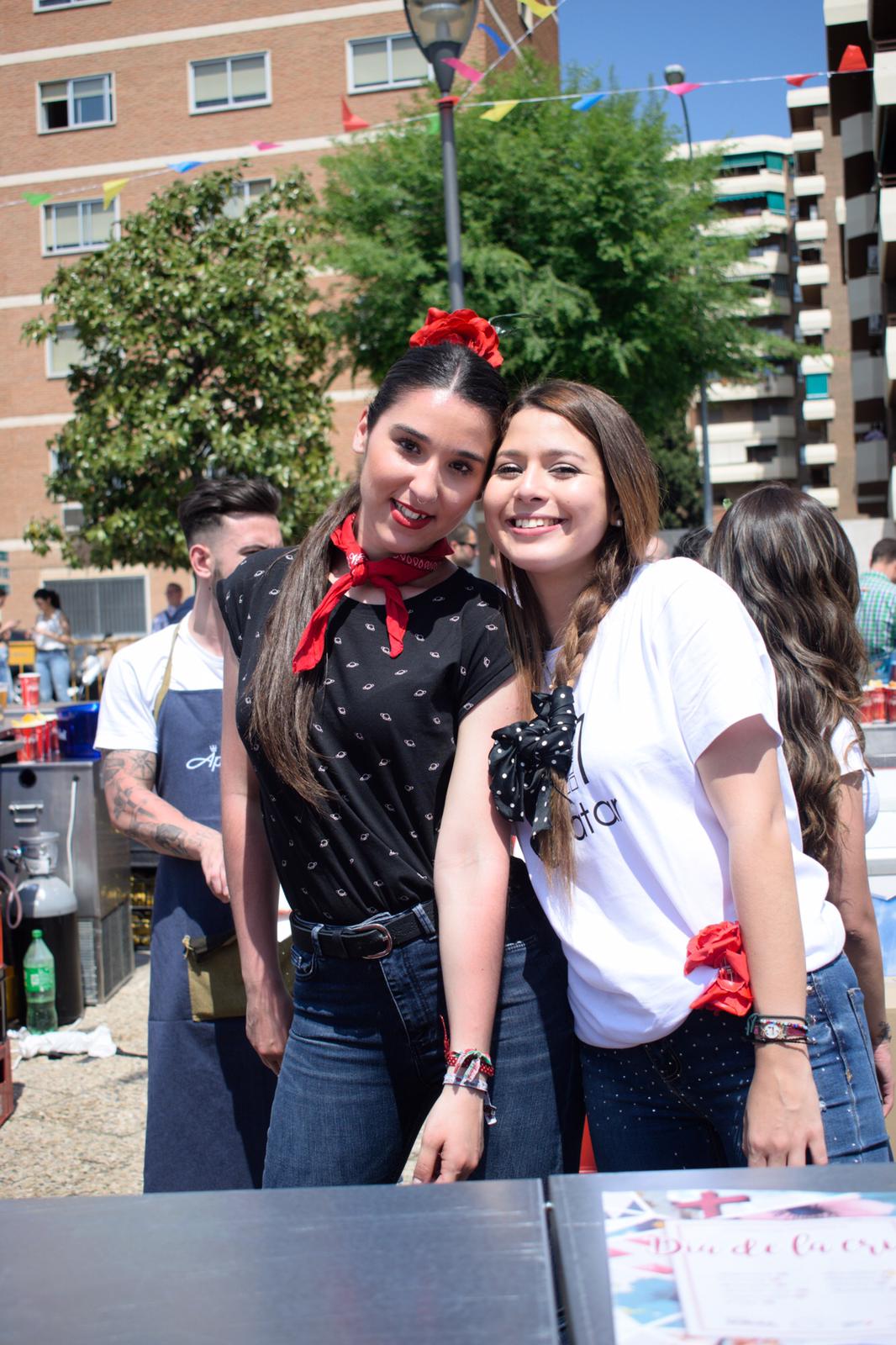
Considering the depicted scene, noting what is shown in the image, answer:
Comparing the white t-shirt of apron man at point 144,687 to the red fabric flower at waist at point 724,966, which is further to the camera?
the white t-shirt of apron man at point 144,687

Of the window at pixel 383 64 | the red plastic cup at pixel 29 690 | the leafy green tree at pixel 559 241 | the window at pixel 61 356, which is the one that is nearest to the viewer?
the red plastic cup at pixel 29 690

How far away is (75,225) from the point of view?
2709 cm

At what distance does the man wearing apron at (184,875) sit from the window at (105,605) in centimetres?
2528

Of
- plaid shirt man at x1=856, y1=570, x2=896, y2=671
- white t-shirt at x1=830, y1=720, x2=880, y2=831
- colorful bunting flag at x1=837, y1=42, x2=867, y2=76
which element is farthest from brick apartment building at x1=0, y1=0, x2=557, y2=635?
white t-shirt at x1=830, y1=720, x2=880, y2=831

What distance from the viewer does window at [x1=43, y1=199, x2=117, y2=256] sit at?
2686cm

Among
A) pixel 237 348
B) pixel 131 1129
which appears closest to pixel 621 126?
pixel 237 348

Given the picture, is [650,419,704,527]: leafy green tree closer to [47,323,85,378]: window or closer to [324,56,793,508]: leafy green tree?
[47,323,85,378]: window

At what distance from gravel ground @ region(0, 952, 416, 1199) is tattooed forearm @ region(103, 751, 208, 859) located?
118 cm

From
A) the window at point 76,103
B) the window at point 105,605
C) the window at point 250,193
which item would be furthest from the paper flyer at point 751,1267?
the window at point 76,103

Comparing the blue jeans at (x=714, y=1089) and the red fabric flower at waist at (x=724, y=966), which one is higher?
the red fabric flower at waist at (x=724, y=966)

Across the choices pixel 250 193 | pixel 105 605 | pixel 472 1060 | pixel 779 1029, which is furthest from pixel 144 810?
pixel 105 605

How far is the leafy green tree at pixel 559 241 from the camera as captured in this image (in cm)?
1452

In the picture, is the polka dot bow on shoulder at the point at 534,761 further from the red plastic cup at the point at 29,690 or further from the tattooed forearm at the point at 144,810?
the red plastic cup at the point at 29,690

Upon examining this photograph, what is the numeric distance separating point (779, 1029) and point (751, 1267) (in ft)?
2.05
